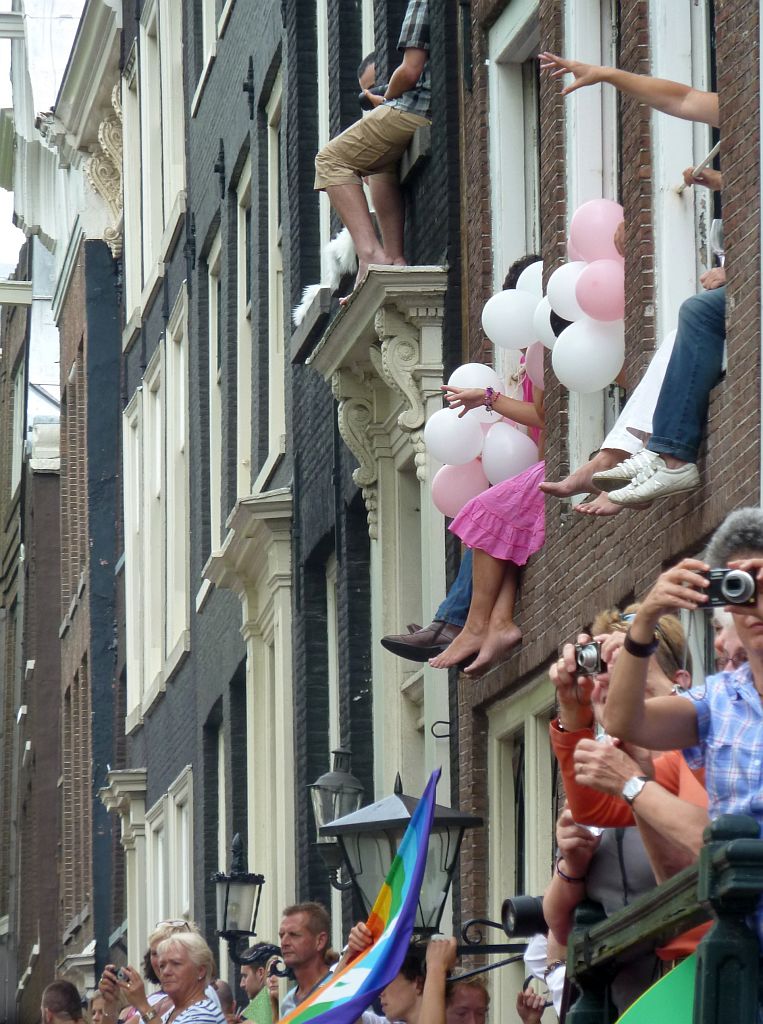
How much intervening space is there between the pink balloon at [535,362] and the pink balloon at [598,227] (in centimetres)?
118

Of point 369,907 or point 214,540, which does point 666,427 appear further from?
point 214,540

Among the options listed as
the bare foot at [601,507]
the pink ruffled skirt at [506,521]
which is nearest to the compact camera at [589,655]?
the bare foot at [601,507]

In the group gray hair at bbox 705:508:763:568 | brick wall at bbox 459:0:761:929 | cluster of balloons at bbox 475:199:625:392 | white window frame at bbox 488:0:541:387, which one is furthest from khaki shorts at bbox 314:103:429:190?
gray hair at bbox 705:508:763:568

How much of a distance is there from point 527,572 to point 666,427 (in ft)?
9.86

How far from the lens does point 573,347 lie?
35.4 ft

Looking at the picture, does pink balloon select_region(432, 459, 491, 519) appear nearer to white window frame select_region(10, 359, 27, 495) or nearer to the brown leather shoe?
the brown leather shoe

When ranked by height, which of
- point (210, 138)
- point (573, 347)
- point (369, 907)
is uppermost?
point (210, 138)

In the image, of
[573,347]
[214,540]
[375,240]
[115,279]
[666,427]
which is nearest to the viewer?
[666,427]

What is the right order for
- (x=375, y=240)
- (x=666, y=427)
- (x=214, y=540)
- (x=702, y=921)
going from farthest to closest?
(x=214, y=540), (x=375, y=240), (x=666, y=427), (x=702, y=921)

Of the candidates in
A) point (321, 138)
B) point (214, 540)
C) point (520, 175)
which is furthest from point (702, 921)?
point (214, 540)

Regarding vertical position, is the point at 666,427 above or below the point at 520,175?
below

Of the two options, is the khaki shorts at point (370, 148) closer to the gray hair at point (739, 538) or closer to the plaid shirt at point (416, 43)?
the plaid shirt at point (416, 43)

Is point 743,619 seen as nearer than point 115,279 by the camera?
Yes

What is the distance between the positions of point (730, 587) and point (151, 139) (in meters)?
24.2
